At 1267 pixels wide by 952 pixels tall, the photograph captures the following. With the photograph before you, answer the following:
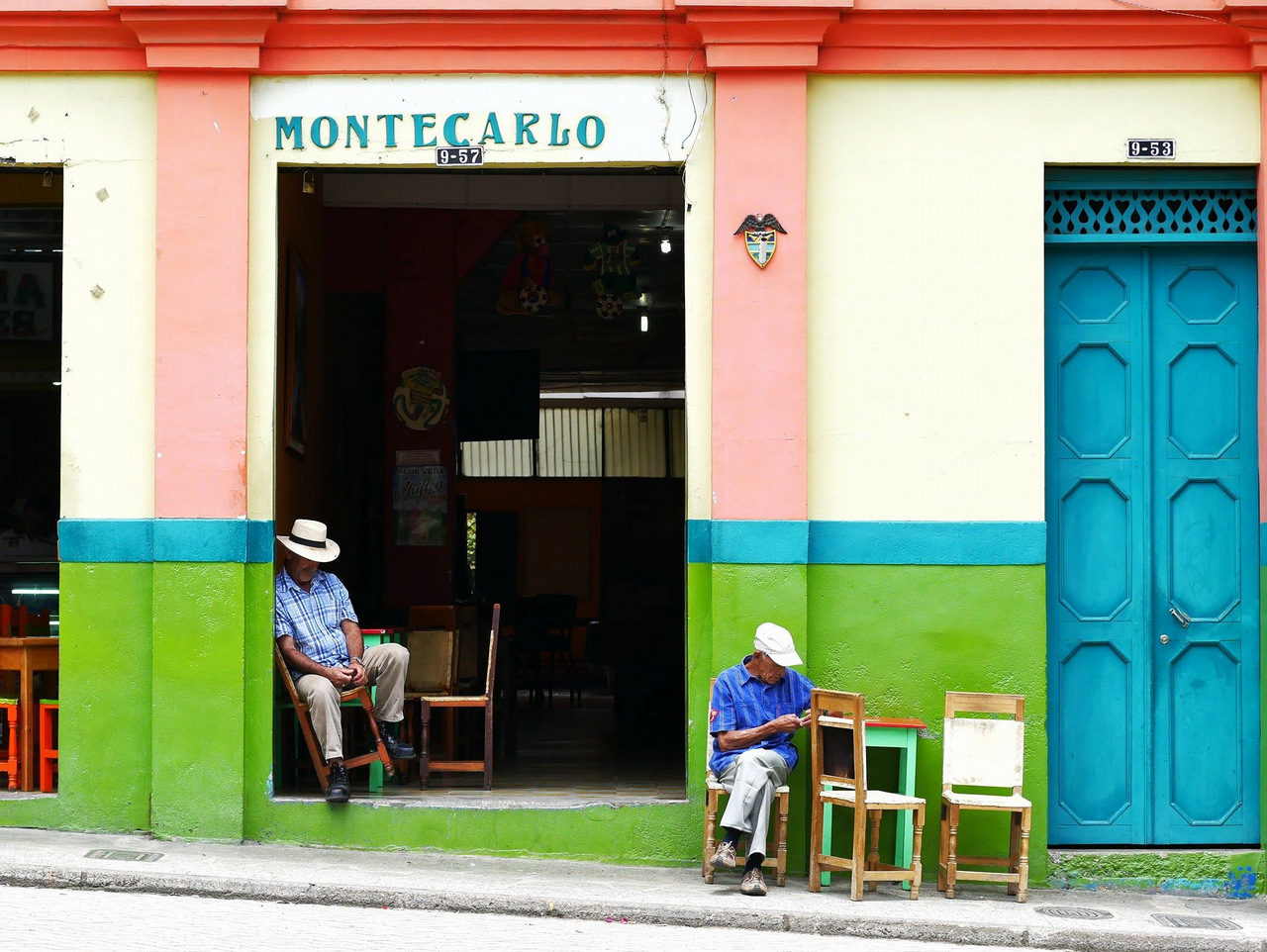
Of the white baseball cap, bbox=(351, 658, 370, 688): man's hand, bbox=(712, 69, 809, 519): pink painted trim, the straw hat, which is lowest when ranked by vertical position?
bbox=(351, 658, 370, 688): man's hand

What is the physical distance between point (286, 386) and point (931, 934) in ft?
18.8

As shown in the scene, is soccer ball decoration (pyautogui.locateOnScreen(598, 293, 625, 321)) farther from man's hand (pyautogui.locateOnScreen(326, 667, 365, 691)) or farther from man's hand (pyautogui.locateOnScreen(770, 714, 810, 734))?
man's hand (pyautogui.locateOnScreen(770, 714, 810, 734))

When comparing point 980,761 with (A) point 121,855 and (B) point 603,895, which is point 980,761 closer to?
(B) point 603,895

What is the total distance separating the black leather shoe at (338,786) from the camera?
309 inches

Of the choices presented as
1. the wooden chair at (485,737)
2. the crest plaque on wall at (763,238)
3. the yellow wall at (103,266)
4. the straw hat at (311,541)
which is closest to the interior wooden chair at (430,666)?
the wooden chair at (485,737)

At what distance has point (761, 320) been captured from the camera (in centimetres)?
782

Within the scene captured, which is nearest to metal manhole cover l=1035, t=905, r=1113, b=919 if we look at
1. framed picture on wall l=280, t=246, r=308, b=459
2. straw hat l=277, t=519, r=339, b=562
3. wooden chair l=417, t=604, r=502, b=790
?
wooden chair l=417, t=604, r=502, b=790

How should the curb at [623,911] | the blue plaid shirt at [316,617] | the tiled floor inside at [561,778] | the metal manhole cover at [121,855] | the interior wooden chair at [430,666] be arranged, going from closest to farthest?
the curb at [623,911], the metal manhole cover at [121,855], the tiled floor inside at [561,778], the blue plaid shirt at [316,617], the interior wooden chair at [430,666]

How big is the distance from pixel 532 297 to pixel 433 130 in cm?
418

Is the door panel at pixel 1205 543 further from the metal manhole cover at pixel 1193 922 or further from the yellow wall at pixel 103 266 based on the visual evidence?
the yellow wall at pixel 103 266

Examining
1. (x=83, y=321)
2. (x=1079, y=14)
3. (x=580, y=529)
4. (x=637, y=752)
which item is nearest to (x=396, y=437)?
(x=637, y=752)

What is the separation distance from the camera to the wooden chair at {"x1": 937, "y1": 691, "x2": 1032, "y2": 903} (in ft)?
24.4

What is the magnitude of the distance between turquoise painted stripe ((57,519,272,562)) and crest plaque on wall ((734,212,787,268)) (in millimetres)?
2873

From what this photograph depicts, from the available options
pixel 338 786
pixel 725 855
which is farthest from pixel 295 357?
pixel 725 855
